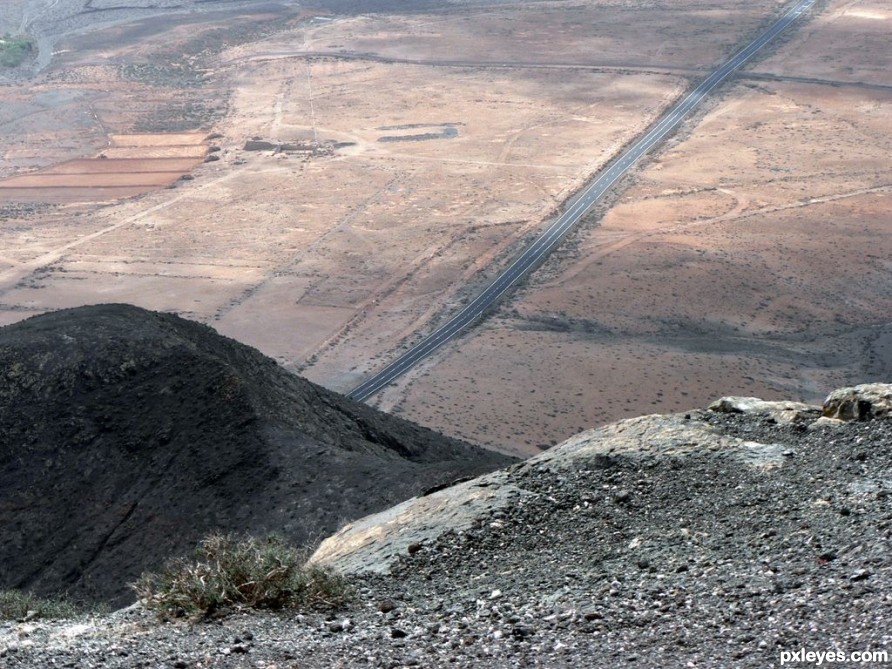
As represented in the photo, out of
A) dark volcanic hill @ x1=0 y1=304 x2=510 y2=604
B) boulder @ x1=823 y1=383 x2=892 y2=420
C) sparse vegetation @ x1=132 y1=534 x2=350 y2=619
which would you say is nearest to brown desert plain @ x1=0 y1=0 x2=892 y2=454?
dark volcanic hill @ x1=0 y1=304 x2=510 y2=604

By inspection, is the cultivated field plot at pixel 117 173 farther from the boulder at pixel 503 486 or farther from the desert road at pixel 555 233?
the boulder at pixel 503 486

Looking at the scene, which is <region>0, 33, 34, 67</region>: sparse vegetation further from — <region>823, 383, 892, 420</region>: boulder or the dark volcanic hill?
<region>823, 383, 892, 420</region>: boulder

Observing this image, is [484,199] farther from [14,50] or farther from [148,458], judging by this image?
[14,50]

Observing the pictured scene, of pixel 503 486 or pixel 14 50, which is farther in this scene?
pixel 14 50

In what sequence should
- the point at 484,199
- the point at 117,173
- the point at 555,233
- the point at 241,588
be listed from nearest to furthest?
the point at 241,588, the point at 555,233, the point at 484,199, the point at 117,173

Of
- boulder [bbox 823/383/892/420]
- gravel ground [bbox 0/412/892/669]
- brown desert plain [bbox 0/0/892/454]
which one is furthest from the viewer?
brown desert plain [bbox 0/0/892/454]

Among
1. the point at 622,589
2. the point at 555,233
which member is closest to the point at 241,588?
Result: the point at 622,589
